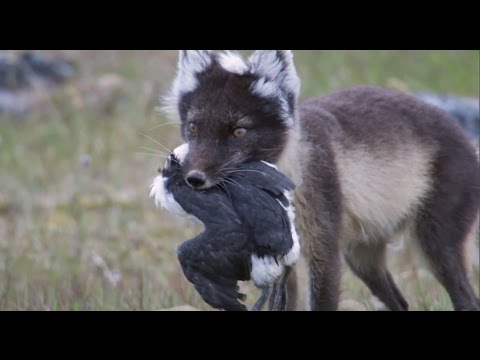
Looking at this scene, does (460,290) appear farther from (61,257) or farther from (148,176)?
(148,176)

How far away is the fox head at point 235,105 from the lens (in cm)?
483

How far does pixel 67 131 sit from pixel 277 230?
9077mm

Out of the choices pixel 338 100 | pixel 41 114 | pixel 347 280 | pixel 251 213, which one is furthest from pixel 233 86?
pixel 41 114

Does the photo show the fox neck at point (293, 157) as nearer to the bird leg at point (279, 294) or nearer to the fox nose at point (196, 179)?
the bird leg at point (279, 294)

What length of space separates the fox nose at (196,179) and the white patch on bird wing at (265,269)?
499 mm

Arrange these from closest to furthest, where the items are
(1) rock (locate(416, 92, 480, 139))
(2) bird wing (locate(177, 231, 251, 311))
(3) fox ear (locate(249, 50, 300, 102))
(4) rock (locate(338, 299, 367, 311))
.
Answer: (2) bird wing (locate(177, 231, 251, 311)), (3) fox ear (locate(249, 50, 300, 102)), (4) rock (locate(338, 299, 367, 311)), (1) rock (locate(416, 92, 480, 139))

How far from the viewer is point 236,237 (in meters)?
→ 4.22

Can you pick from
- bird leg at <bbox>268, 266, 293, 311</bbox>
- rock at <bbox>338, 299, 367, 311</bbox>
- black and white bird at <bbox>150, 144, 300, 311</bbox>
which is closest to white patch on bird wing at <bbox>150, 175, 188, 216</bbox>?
black and white bird at <bbox>150, 144, 300, 311</bbox>

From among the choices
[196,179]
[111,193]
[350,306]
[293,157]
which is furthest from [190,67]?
[111,193]

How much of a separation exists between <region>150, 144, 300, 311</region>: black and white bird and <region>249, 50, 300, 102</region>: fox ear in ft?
2.28

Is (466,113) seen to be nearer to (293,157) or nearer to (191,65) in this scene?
(293,157)

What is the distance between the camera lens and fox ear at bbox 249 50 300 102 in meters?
4.98

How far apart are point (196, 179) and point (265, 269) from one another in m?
0.61

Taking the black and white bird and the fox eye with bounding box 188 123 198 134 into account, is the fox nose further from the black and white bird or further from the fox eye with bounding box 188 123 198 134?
the fox eye with bounding box 188 123 198 134
